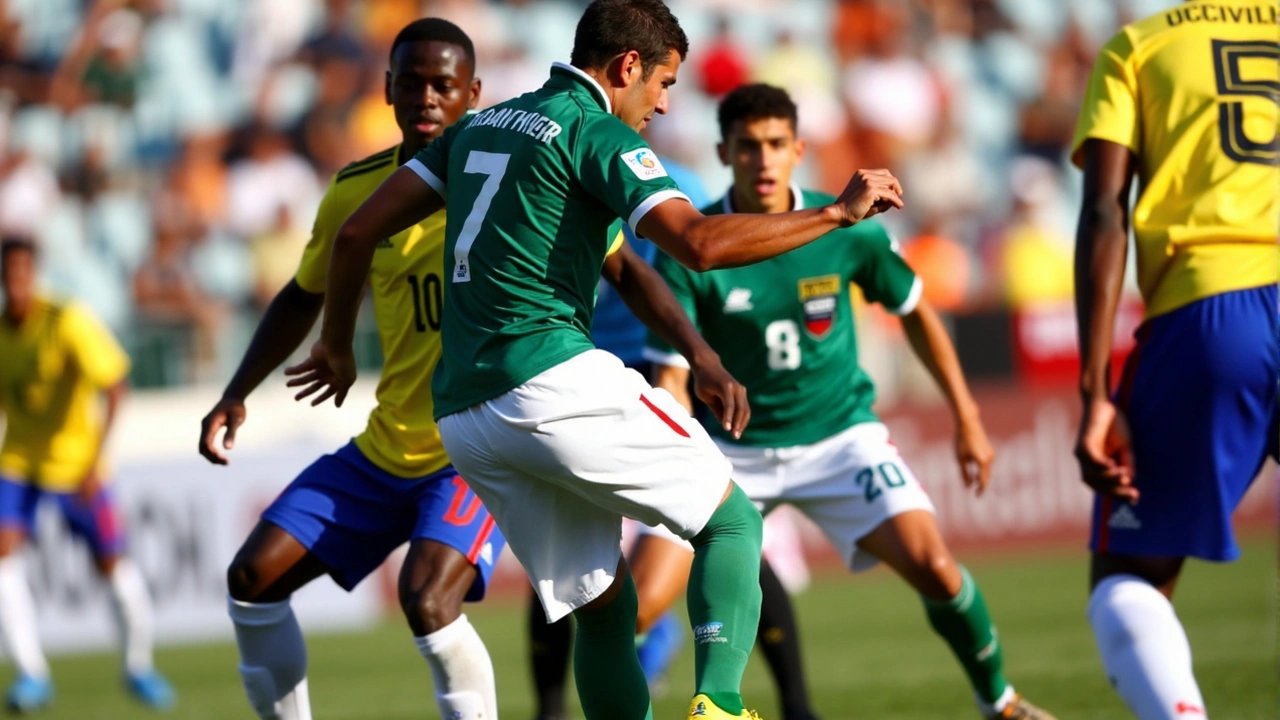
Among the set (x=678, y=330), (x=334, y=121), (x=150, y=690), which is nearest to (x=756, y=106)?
(x=678, y=330)

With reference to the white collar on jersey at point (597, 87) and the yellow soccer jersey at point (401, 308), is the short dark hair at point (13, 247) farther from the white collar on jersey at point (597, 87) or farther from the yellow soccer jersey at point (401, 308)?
the white collar on jersey at point (597, 87)

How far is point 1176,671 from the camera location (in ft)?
13.9

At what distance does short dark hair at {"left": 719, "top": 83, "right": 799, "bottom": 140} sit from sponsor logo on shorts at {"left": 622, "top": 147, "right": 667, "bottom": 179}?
2.54 metres

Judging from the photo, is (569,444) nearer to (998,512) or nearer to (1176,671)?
(1176,671)

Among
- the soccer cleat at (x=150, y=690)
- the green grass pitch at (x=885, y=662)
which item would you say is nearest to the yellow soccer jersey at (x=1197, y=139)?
the green grass pitch at (x=885, y=662)

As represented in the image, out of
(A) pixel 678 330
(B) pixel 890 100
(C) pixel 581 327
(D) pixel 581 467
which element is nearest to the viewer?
(D) pixel 581 467

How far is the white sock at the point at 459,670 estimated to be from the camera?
5352 mm

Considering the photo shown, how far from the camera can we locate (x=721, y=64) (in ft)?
60.8

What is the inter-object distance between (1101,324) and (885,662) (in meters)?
5.47

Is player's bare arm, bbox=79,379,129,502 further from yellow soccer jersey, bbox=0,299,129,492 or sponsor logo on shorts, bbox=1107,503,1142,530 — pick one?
sponsor logo on shorts, bbox=1107,503,1142,530

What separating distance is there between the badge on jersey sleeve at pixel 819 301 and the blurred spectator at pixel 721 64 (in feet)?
37.4

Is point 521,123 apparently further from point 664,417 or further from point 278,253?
point 278,253

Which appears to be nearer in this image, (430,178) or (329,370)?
(430,178)

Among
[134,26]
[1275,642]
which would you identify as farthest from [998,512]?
[134,26]
